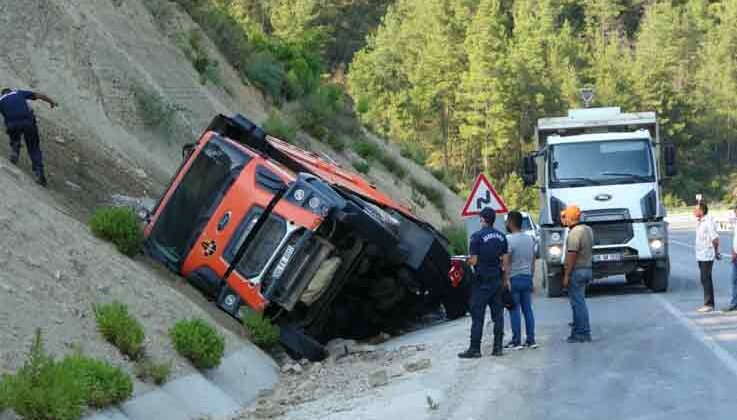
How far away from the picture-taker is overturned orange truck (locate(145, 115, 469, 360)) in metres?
17.4

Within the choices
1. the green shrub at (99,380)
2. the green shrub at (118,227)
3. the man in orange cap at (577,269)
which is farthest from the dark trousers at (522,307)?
the green shrub at (99,380)

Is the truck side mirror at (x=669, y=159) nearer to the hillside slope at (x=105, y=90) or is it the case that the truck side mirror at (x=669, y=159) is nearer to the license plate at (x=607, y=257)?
the license plate at (x=607, y=257)

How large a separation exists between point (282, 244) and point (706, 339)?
5.66 m

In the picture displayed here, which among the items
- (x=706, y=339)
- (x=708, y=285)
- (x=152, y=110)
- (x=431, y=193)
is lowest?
(x=706, y=339)

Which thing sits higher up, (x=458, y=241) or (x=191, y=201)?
(x=191, y=201)

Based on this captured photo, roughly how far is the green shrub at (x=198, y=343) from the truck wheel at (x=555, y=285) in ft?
29.8

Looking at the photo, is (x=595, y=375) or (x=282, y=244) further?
(x=282, y=244)

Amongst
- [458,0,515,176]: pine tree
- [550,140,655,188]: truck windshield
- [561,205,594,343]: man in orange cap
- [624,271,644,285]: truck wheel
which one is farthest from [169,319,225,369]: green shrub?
[458,0,515,176]: pine tree

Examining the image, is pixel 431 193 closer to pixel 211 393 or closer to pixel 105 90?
pixel 105 90

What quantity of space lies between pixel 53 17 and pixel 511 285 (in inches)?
507

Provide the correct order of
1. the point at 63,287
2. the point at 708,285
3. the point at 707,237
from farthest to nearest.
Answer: the point at 707,237
the point at 708,285
the point at 63,287

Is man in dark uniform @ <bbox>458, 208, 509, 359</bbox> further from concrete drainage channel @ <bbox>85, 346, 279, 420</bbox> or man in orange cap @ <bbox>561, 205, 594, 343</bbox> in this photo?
concrete drainage channel @ <bbox>85, 346, 279, 420</bbox>

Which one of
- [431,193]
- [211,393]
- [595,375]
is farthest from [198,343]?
[431,193]

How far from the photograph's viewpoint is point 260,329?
669 inches
